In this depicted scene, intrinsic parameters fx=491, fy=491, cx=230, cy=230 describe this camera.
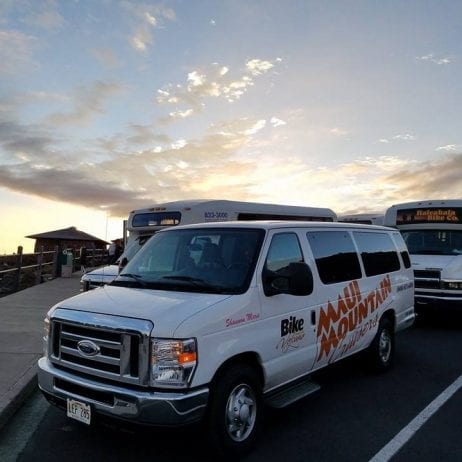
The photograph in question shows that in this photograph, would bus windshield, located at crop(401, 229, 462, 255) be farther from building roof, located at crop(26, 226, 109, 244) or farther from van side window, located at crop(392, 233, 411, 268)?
building roof, located at crop(26, 226, 109, 244)

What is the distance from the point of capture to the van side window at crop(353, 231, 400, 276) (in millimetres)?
6551

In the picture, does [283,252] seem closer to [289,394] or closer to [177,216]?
[289,394]

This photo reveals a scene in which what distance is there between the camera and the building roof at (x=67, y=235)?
5484 cm

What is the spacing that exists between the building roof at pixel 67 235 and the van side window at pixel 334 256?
51.5 meters

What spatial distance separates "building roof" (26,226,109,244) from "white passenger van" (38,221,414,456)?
51.9 m

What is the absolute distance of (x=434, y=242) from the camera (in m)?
11.4

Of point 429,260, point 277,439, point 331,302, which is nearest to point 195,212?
point 429,260

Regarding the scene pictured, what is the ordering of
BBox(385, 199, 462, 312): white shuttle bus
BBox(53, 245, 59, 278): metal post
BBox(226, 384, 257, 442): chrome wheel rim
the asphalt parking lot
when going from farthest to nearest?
BBox(53, 245, 59, 278): metal post
BBox(385, 199, 462, 312): white shuttle bus
the asphalt parking lot
BBox(226, 384, 257, 442): chrome wheel rim

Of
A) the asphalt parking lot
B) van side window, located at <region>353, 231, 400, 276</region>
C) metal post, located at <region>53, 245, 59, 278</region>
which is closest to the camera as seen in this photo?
the asphalt parking lot

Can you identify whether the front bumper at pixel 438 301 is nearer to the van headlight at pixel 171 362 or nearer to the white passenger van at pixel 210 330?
the white passenger van at pixel 210 330

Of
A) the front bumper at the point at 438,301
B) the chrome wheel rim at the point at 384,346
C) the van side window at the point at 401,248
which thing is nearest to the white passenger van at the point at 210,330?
the chrome wheel rim at the point at 384,346

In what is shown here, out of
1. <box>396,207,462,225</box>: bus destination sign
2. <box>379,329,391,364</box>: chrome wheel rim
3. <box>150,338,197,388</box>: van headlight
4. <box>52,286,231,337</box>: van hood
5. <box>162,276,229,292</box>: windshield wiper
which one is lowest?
<box>379,329,391,364</box>: chrome wheel rim

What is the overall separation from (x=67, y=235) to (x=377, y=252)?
53.8 meters

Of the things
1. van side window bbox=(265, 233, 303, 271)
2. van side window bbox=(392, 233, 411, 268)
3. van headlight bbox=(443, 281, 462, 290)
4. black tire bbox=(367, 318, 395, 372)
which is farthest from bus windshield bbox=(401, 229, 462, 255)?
van side window bbox=(265, 233, 303, 271)
